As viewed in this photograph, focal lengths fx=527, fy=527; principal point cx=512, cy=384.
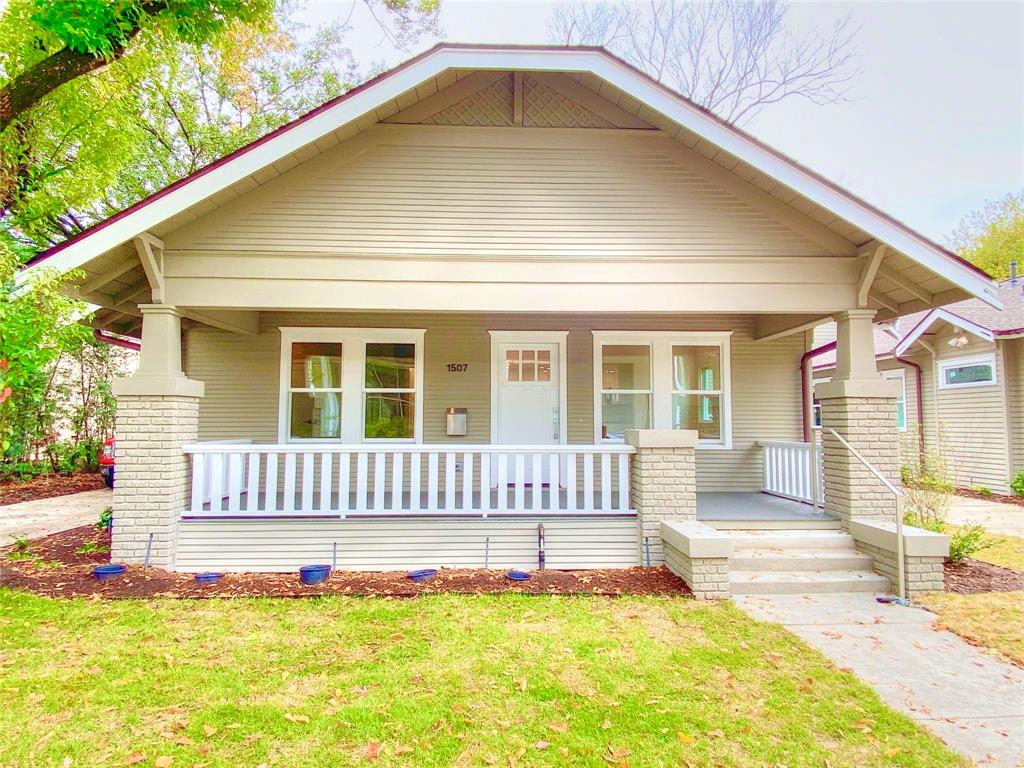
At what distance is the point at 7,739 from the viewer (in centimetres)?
278

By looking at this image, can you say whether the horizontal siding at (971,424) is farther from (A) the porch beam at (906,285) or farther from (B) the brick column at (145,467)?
(B) the brick column at (145,467)

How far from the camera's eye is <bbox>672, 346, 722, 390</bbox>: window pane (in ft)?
26.7

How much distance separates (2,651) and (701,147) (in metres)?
7.61

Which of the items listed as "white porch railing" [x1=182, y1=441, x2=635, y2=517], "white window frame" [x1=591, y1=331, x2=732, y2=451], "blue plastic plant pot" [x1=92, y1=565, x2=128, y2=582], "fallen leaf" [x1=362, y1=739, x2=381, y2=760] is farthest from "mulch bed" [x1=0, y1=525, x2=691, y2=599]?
"white window frame" [x1=591, y1=331, x2=732, y2=451]

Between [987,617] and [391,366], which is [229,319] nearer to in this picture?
[391,366]

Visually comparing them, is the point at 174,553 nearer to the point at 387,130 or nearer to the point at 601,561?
the point at 601,561

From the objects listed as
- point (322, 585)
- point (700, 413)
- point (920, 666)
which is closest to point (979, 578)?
point (920, 666)

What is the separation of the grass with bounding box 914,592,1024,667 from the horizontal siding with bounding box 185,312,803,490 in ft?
10.9

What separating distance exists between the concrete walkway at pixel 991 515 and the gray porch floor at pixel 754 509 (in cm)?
343

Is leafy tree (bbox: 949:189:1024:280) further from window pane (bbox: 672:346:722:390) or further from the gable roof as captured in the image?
the gable roof

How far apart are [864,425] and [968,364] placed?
822 centimetres

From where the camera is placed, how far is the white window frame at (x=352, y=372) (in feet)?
25.1

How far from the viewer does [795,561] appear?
5.41m

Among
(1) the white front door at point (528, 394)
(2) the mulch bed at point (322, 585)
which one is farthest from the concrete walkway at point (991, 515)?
(1) the white front door at point (528, 394)
